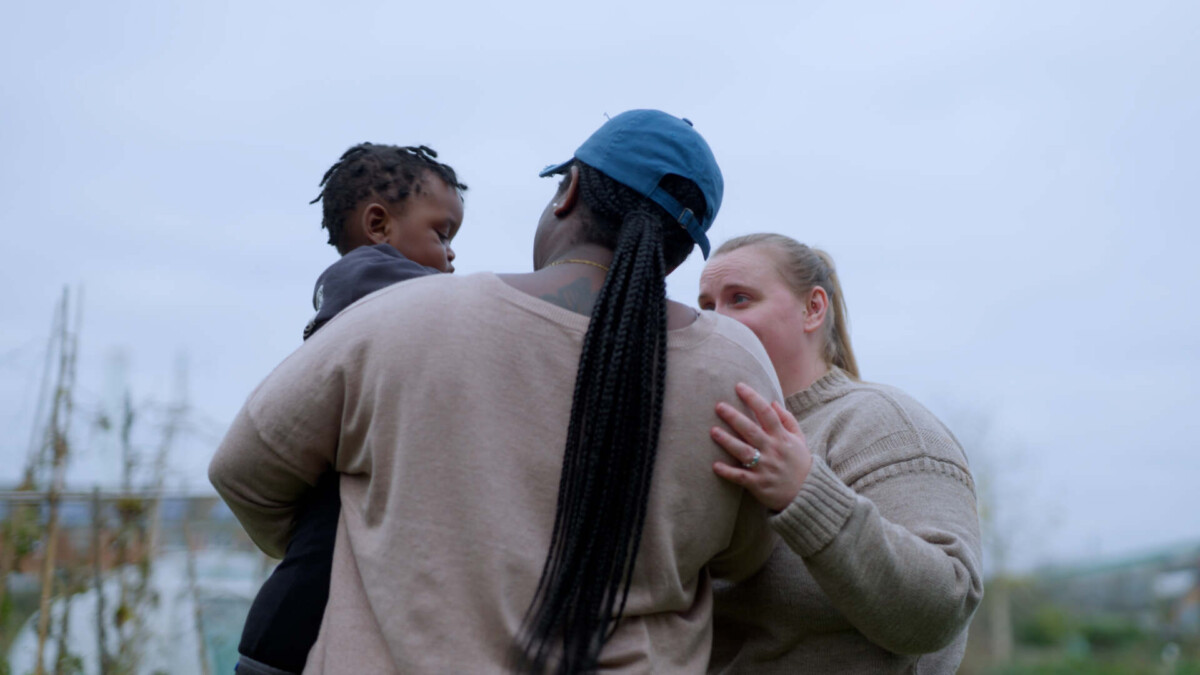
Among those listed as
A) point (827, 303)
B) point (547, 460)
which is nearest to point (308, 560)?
point (547, 460)

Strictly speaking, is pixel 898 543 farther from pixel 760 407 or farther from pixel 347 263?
pixel 347 263

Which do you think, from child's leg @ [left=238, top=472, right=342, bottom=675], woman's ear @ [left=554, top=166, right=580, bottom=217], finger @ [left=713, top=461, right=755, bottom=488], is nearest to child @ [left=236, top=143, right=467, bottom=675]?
child's leg @ [left=238, top=472, right=342, bottom=675]

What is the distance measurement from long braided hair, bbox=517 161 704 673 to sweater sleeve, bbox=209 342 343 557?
1.25 feet

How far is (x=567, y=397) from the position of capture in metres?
1.55

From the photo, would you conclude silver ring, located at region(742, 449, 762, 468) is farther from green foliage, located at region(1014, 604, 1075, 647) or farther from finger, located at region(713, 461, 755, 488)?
green foliage, located at region(1014, 604, 1075, 647)

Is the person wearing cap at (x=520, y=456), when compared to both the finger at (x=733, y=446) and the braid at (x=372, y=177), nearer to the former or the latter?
the finger at (x=733, y=446)

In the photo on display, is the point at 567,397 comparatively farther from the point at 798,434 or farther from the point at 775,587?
the point at 775,587

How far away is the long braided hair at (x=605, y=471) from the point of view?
148cm

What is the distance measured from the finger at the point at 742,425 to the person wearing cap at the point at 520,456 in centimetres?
2

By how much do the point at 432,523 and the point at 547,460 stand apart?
196 mm

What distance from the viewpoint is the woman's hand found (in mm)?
1629

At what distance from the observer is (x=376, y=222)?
8.80 ft

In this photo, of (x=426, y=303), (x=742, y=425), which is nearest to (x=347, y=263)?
(x=426, y=303)

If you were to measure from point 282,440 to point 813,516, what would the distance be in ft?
2.91
